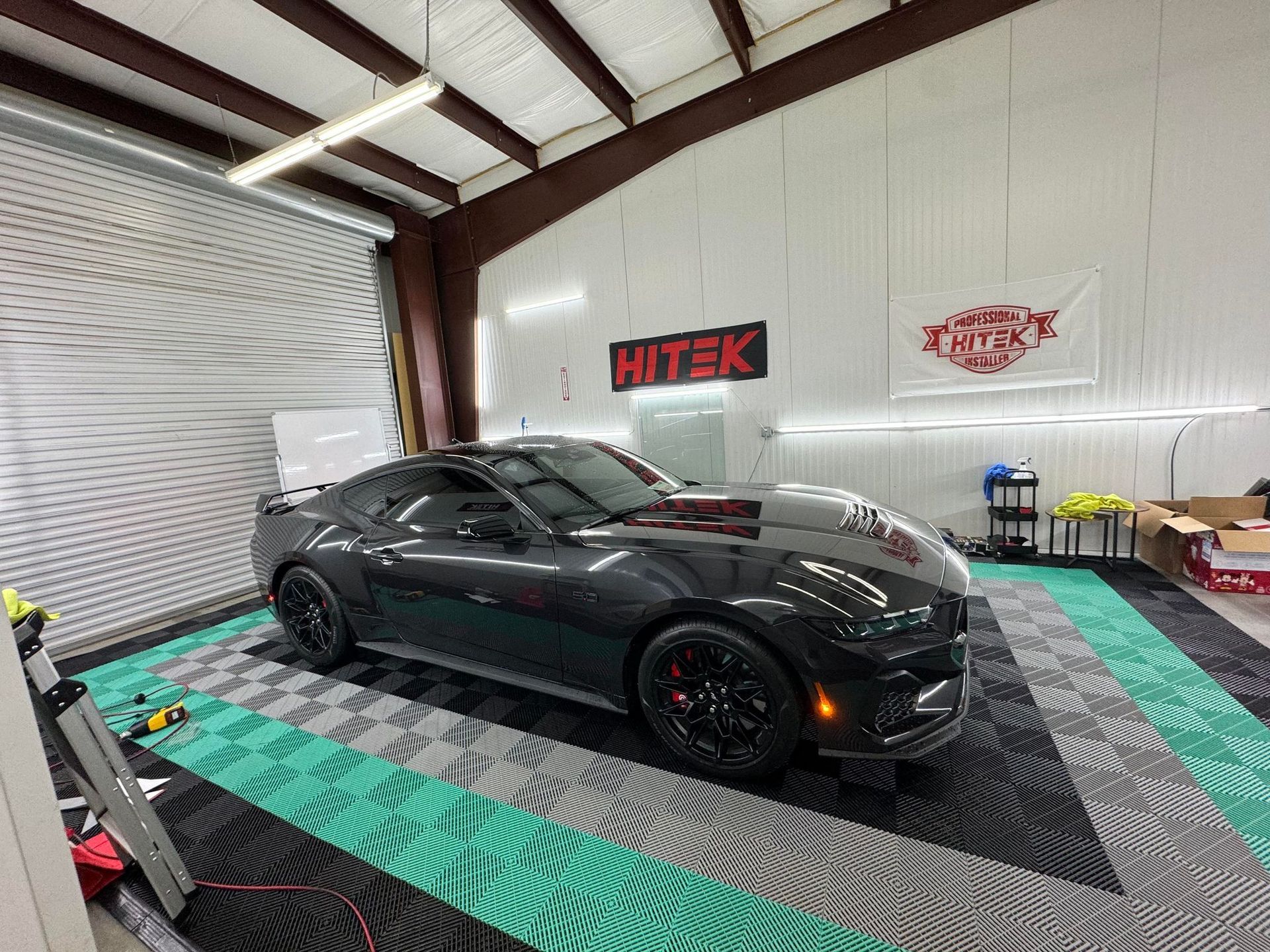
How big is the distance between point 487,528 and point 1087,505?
4429 mm

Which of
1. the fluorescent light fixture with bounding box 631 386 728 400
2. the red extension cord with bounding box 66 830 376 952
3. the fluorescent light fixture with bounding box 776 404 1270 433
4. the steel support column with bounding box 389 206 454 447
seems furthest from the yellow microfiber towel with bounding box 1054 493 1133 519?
the steel support column with bounding box 389 206 454 447

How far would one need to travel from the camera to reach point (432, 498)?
2.49 metres

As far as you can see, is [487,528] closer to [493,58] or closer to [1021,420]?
[493,58]

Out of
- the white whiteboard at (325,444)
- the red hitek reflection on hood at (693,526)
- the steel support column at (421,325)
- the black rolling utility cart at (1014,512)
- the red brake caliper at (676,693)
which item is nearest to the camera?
the red brake caliper at (676,693)

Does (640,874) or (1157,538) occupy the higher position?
(1157,538)

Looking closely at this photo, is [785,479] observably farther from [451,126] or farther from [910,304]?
[451,126]

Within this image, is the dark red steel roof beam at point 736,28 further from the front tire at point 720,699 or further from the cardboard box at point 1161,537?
the cardboard box at point 1161,537

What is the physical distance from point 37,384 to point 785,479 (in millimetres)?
6169

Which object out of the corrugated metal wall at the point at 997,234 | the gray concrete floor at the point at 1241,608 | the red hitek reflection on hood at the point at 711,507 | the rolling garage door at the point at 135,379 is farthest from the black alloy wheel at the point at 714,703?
the rolling garage door at the point at 135,379

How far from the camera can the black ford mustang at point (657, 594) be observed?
1619mm

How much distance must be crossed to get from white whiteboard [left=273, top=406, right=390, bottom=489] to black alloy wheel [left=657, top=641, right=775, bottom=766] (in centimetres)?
420

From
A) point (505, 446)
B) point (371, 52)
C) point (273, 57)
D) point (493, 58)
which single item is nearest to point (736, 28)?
point (493, 58)

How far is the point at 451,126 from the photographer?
199 inches

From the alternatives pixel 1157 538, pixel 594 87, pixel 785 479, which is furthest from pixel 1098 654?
pixel 594 87
